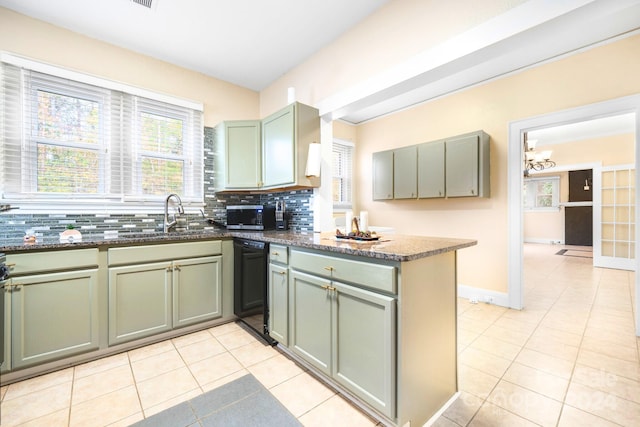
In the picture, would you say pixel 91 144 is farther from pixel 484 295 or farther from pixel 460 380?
pixel 484 295

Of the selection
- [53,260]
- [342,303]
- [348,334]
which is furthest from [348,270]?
[53,260]

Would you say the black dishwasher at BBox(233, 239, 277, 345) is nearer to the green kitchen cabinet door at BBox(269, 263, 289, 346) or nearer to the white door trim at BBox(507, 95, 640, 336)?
the green kitchen cabinet door at BBox(269, 263, 289, 346)

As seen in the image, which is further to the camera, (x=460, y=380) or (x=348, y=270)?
(x=460, y=380)

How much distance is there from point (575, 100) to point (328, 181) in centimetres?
270

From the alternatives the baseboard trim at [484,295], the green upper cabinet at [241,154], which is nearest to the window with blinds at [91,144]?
the green upper cabinet at [241,154]

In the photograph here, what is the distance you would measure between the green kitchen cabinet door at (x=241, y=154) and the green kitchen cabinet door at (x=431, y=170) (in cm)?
223

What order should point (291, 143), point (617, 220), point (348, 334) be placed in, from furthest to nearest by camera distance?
point (617, 220) → point (291, 143) → point (348, 334)

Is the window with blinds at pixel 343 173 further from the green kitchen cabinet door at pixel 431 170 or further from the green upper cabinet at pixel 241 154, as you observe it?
the green upper cabinet at pixel 241 154

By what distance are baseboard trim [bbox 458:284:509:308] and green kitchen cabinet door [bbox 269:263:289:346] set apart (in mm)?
2631

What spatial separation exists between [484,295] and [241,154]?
346cm

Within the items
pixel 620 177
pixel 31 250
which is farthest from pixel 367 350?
pixel 620 177

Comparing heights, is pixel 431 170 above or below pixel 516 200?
above

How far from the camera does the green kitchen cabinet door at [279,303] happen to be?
2.06 m

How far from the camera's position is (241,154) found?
10.1 ft
